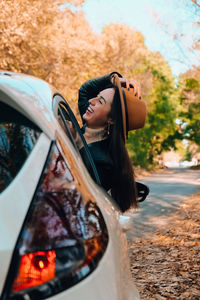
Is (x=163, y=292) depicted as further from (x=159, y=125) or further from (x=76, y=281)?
(x=159, y=125)

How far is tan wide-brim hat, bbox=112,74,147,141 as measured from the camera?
Answer: 2444mm

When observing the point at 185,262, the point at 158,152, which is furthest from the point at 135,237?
the point at 158,152

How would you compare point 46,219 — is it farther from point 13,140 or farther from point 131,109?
point 131,109

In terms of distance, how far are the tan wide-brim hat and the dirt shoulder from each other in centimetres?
189

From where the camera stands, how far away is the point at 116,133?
7.97ft

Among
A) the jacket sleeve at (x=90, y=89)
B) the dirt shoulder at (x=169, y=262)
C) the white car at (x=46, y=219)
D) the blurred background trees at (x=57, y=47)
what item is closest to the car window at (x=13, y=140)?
the white car at (x=46, y=219)

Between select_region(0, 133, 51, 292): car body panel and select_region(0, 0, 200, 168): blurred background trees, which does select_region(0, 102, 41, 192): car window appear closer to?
select_region(0, 133, 51, 292): car body panel

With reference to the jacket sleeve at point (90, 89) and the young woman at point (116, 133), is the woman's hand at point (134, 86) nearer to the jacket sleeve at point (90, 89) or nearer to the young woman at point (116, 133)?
the young woman at point (116, 133)

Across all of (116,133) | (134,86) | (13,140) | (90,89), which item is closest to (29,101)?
(13,140)

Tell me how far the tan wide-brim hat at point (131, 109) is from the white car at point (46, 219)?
3.99ft

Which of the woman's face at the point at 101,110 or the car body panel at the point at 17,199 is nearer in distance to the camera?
the car body panel at the point at 17,199

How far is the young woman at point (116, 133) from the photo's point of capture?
244 cm

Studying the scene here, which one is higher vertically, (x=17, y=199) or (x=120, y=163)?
(x=17, y=199)

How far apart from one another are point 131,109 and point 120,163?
1.32ft
